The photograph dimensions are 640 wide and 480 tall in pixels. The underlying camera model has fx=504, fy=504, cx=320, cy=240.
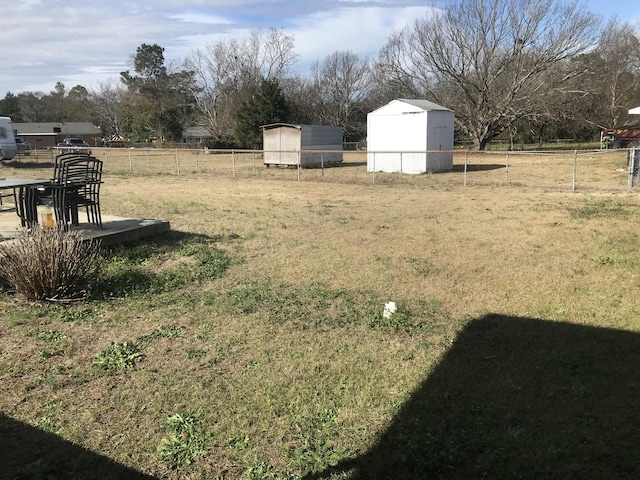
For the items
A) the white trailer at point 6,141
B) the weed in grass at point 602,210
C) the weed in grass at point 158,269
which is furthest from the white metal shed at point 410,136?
the white trailer at point 6,141

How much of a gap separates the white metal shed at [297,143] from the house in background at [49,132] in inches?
2094

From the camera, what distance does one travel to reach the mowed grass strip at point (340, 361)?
2.91 meters

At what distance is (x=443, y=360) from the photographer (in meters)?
4.15

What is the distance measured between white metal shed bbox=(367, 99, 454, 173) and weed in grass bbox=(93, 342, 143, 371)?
19.3 metres

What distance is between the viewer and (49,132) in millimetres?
75562

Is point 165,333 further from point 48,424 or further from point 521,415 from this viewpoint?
point 521,415

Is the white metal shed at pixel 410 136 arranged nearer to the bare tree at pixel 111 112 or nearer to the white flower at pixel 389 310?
the white flower at pixel 389 310

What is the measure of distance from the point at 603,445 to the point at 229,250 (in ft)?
19.1

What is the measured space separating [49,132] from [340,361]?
84.0 meters

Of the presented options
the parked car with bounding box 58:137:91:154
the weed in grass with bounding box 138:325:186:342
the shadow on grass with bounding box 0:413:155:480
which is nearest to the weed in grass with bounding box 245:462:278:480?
the shadow on grass with bounding box 0:413:155:480

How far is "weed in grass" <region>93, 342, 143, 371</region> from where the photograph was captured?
3.99 m

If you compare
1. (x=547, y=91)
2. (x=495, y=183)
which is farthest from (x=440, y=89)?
(x=495, y=183)

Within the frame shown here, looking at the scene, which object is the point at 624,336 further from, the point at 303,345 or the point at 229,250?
the point at 229,250

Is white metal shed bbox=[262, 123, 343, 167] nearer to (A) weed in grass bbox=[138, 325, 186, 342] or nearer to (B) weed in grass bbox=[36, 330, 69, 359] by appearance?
(A) weed in grass bbox=[138, 325, 186, 342]
